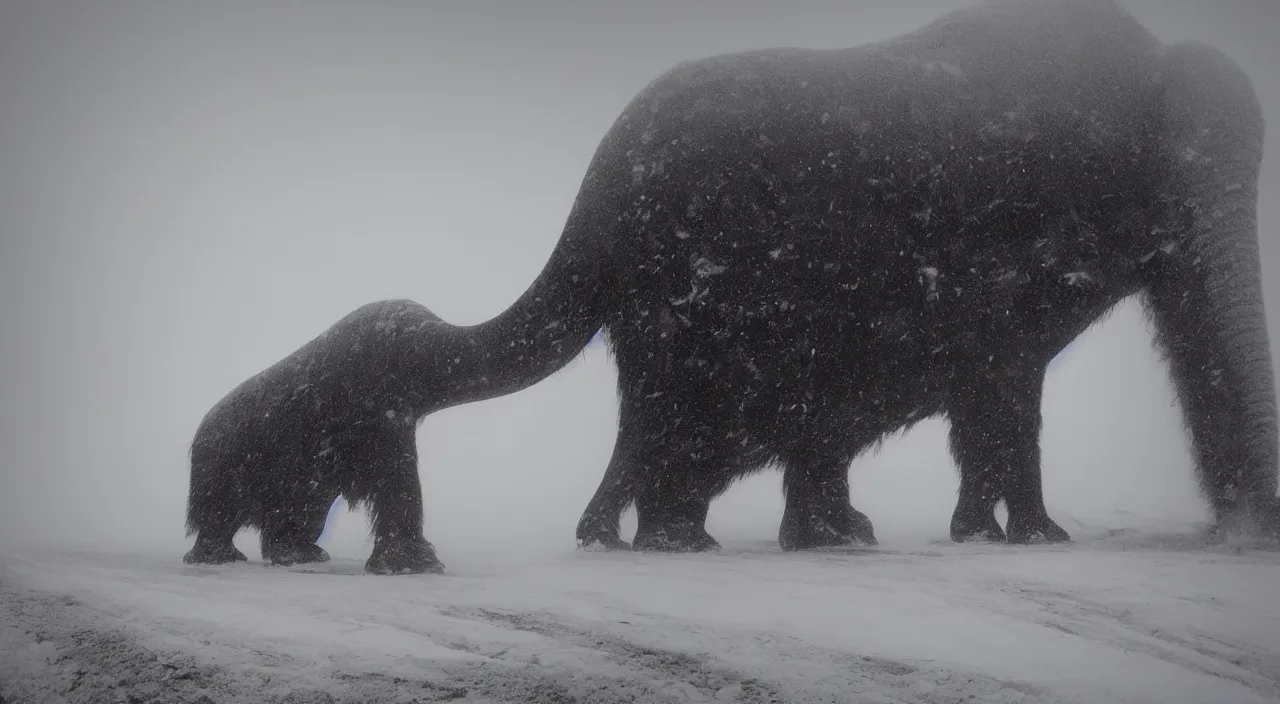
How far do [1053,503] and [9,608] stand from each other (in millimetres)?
7090

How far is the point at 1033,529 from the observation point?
5.29m

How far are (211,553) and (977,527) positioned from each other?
430cm

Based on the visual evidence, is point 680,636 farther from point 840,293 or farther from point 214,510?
point 214,510

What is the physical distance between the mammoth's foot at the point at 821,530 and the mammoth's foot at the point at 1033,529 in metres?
0.78

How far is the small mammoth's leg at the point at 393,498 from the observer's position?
4645mm

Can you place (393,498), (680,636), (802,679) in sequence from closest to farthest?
(802,679)
(680,636)
(393,498)

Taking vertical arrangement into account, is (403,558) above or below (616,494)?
below

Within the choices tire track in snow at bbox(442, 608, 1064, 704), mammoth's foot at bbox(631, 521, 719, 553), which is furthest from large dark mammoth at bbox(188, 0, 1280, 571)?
tire track in snow at bbox(442, 608, 1064, 704)

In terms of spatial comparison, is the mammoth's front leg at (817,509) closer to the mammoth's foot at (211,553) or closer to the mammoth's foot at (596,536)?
the mammoth's foot at (596,536)

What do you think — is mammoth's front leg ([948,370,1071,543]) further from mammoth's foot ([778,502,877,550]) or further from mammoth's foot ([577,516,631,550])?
mammoth's foot ([577,516,631,550])

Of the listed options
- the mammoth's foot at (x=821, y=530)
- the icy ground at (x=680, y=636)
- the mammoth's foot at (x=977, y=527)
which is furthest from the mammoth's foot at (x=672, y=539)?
the mammoth's foot at (x=977, y=527)

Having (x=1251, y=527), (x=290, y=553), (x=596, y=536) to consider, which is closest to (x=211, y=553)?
(x=290, y=553)

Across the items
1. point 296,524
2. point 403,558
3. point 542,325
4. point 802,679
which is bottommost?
point 802,679

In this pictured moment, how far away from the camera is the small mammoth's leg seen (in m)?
4.64
